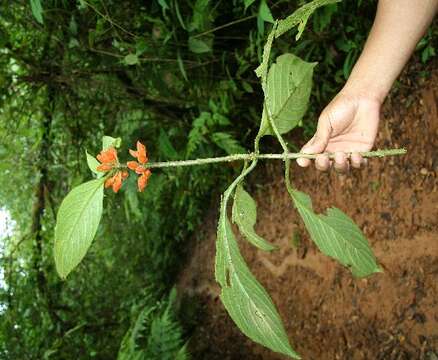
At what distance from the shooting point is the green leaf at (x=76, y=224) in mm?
871

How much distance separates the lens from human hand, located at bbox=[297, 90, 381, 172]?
1.11 metres

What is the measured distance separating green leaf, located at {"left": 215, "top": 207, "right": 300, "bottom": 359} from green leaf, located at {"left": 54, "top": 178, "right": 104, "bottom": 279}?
26 centimetres

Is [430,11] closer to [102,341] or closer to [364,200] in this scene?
[364,200]

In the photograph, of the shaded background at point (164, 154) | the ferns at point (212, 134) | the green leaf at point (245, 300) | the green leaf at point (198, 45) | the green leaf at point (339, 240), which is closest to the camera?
the green leaf at point (245, 300)

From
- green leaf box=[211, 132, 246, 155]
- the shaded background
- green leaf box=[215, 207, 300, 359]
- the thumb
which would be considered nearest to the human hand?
the thumb

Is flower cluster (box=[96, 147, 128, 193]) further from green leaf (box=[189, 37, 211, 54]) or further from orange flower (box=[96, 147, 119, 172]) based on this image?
green leaf (box=[189, 37, 211, 54])

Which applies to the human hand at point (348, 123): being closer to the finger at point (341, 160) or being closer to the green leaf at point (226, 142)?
the finger at point (341, 160)

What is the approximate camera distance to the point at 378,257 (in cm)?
226

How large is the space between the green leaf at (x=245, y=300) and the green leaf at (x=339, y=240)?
0.55 feet

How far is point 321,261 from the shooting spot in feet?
8.89

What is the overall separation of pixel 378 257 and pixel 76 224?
1.80 m

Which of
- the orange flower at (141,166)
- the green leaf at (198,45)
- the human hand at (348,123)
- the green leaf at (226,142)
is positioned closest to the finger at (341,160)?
the human hand at (348,123)

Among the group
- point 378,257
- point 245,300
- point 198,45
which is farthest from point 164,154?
point 245,300

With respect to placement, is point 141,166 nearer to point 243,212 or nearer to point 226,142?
point 243,212
